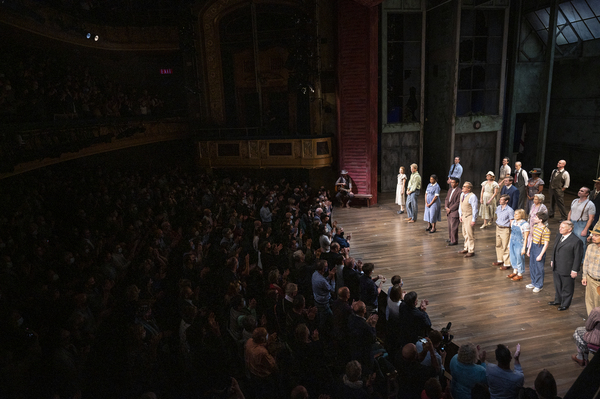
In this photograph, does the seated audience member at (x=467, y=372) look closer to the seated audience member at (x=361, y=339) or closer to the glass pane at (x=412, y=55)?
the seated audience member at (x=361, y=339)

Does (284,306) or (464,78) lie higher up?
(464,78)

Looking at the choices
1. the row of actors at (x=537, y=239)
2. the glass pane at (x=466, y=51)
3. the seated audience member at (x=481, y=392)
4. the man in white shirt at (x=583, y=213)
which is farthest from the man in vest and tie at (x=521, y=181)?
the seated audience member at (x=481, y=392)

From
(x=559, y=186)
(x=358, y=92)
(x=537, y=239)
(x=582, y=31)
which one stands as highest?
(x=582, y=31)

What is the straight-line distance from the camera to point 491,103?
1410cm

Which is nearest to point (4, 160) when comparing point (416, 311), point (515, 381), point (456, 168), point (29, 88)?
point (29, 88)

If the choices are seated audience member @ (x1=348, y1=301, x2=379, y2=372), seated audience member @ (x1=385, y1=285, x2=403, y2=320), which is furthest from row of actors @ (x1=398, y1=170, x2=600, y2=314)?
seated audience member @ (x1=348, y1=301, x2=379, y2=372)

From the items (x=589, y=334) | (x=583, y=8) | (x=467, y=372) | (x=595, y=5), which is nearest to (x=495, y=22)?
(x=583, y=8)

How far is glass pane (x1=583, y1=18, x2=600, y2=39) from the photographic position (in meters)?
12.2

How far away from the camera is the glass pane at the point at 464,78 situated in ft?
45.4

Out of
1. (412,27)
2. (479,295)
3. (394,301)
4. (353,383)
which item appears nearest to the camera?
(353,383)

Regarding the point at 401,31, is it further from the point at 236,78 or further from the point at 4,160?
the point at 4,160

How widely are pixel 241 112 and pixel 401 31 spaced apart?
6514 mm

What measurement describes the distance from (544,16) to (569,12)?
27.4 inches

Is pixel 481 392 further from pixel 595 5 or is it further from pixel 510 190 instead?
pixel 595 5
